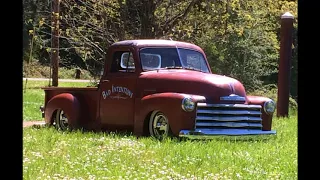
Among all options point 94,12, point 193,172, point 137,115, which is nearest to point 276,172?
point 193,172

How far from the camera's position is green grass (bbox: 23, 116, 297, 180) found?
5035 mm

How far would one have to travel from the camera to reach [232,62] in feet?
63.1

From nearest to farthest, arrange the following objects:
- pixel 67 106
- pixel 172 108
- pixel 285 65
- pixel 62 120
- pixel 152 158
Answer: pixel 152 158
pixel 172 108
pixel 67 106
pixel 62 120
pixel 285 65

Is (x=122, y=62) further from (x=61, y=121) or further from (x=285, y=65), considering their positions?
(x=285, y=65)

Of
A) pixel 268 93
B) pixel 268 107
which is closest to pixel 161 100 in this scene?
pixel 268 107

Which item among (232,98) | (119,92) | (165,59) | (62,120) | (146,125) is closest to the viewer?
(232,98)

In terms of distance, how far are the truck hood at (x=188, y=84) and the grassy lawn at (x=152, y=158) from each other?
0.71 meters

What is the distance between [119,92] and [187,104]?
1.58m

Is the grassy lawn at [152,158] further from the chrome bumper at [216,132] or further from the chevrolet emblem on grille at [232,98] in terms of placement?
the chevrolet emblem on grille at [232,98]

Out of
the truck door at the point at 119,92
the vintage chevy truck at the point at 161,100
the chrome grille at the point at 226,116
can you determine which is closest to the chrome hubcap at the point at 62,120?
the vintage chevy truck at the point at 161,100

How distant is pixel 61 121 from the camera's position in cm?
932

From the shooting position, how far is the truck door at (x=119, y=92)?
8.16 m
